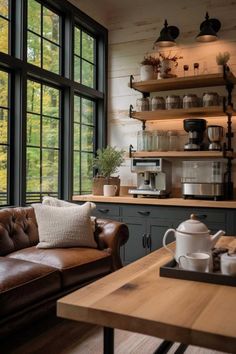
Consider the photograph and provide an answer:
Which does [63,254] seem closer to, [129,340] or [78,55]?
[129,340]

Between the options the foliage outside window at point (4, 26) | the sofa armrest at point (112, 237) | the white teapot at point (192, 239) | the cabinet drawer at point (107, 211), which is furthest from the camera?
the cabinet drawer at point (107, 211)

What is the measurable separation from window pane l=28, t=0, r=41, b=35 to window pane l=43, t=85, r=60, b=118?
0.58m

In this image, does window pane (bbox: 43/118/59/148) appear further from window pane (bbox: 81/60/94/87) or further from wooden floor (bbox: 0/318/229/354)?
wooden floor (bbox: 0/318/229/354)

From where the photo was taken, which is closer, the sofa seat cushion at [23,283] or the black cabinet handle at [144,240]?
the sofa seat cushion at [23,283]

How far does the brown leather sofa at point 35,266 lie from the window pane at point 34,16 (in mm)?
1851

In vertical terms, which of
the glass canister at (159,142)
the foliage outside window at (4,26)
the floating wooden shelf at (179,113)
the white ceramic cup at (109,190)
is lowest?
the white ceramic cup at (109,190)

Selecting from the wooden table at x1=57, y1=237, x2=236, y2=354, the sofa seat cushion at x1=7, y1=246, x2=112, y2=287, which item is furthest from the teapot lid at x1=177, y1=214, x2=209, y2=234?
the sofa seat cushion at x1=7, y1=246, x2=112, y2=287

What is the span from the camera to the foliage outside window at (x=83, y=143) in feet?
15.3

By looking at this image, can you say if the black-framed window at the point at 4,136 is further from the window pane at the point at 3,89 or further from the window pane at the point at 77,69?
the window pane at the point at 77,69

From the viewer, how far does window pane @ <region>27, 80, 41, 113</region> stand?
387 centimetres

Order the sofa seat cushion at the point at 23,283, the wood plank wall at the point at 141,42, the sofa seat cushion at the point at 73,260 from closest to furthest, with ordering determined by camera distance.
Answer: the sofa seat cushion at the point at 23,283, the sofa seat cushion at the point at 73,260, the wood plank wall at the point at 141,42

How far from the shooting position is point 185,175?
420cm

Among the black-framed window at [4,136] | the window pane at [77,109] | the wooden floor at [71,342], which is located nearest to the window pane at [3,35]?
the black-framed window at [4,136]

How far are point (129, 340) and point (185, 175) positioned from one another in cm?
214
